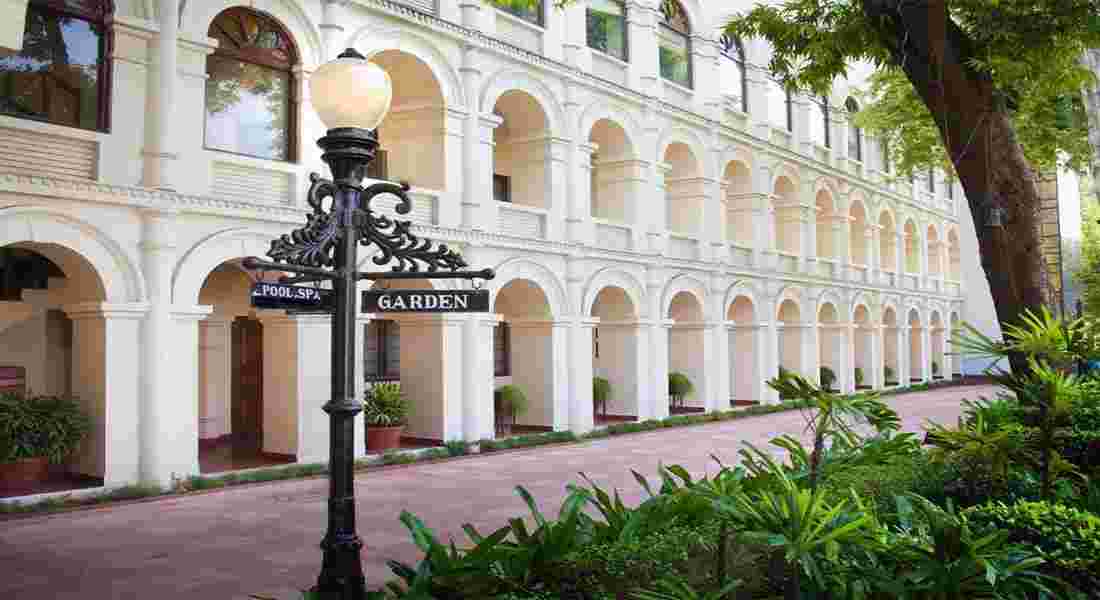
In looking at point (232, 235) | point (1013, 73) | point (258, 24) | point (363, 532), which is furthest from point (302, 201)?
point (1013, 73)

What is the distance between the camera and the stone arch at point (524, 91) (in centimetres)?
1672

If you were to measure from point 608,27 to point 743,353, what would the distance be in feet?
31.6

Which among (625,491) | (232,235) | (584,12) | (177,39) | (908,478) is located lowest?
(625,491)

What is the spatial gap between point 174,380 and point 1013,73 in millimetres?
10532

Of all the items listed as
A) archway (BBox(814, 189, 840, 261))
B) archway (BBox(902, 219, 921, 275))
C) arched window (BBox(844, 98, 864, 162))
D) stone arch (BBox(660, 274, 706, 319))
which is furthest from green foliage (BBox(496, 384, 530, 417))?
archway (BBox(902, 219, 921, 275))

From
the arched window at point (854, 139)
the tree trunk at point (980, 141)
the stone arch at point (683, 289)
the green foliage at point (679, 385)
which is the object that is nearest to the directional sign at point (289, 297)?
the tree trunk at point (980, 141)

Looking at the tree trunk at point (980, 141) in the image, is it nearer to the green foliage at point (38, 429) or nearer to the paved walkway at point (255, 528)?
the paved walkway at point (255, 528)

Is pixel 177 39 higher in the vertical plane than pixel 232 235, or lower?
higher

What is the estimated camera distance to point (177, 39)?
12141mm

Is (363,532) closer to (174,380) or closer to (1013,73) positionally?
(174,380)

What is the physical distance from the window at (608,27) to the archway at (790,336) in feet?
32.3

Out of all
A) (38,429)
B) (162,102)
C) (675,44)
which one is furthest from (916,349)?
(38,429)

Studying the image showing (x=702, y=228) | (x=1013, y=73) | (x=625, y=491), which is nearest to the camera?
(x=1013, y=73)

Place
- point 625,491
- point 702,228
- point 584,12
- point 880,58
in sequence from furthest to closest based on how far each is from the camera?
point 702,228 < point 584,12 < point 625,491 < point 880,58
